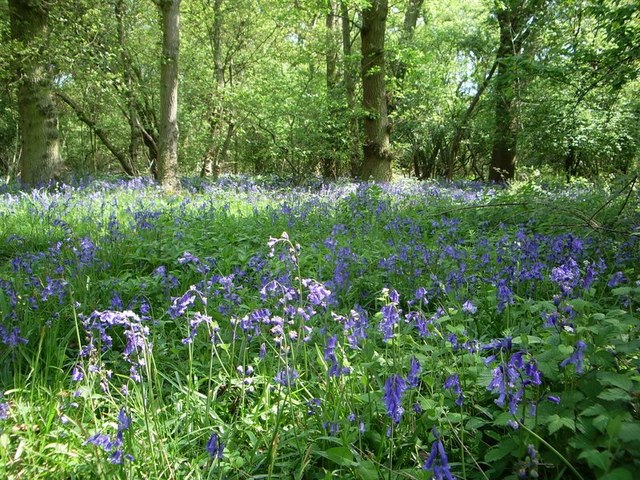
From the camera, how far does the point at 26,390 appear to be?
2.10 metres

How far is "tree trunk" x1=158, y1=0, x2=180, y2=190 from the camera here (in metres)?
9.20

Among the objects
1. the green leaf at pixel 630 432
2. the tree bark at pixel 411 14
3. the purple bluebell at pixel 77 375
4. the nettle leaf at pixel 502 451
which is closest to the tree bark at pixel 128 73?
the tree bark at pixel 411 14

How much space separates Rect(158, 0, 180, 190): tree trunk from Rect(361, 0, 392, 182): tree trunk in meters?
4.48

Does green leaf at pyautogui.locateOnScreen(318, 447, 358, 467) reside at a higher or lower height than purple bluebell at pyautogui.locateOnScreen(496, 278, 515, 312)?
lower

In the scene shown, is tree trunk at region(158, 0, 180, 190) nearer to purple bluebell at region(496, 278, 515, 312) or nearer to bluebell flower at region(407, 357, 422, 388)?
purple bluebell at region(496, 278, 515, 312)

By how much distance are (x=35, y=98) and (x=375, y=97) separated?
7534 mm

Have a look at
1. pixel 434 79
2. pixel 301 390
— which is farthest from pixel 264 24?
pixel 301 390

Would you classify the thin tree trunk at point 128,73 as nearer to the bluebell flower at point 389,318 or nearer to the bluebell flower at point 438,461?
the bluebell flower at point 389,318

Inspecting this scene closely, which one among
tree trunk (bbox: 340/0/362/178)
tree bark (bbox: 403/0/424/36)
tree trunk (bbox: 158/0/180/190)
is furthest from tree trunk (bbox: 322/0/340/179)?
tree trunk (bbox: 158/0/180/190)

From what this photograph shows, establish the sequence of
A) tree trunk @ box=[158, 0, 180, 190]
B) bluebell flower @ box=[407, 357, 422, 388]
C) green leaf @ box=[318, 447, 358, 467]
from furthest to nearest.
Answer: tree trunk @ box=[158, 0, 180, 190] → bluebell flower @ box=[407, 357, 422, 388] → green leaf @ box=[318, 447, 358, 467]

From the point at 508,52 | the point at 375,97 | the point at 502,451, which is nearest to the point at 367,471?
the point at 502,451

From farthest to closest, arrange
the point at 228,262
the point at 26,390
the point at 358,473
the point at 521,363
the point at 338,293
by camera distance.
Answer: the point at 228,262, the point at 338,293, the point at 26,390, the point at 358,473, the point at 521,363

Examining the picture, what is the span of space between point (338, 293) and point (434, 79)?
1483cm

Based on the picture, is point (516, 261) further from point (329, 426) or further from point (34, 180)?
point (34, 180)
